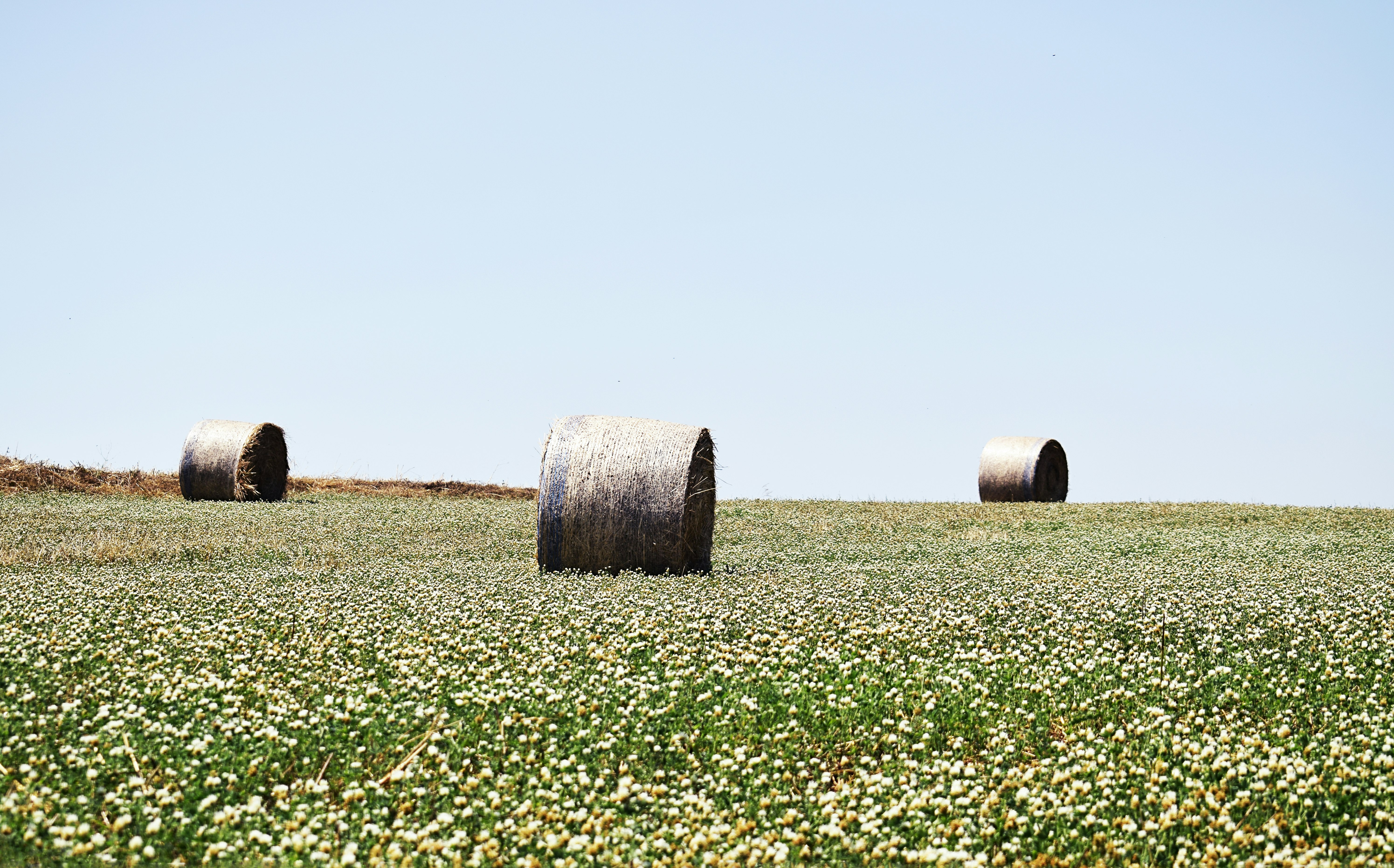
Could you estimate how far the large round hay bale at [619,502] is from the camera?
14.8 metres

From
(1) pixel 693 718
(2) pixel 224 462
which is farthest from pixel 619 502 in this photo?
(2) pixel 224 462

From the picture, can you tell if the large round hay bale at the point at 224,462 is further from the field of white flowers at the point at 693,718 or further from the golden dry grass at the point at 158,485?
the field of white flowers at the point at 693,718

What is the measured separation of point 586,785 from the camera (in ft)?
22.9

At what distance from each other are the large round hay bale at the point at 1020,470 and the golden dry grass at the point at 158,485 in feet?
51.2

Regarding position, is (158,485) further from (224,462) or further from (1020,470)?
(1020,470)

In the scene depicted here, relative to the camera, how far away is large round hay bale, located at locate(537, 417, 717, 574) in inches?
581

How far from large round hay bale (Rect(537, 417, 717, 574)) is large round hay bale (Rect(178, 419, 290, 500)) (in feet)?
52.2

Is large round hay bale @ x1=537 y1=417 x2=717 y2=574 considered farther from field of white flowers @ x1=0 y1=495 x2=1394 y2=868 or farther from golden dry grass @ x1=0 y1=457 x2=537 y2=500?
golden dry grass @ x1=0 y1=457 x2=537 y2=500

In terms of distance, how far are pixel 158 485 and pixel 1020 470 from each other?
87.9 ft

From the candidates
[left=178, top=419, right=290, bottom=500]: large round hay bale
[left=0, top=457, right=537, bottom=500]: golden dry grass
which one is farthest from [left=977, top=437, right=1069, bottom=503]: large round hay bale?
[left=178, top=419, right=290, bottom=500]: large round hay bale

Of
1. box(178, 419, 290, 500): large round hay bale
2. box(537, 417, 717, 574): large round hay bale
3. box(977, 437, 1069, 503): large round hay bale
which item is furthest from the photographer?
box(977, 437, 1069, 503): large round hay bale

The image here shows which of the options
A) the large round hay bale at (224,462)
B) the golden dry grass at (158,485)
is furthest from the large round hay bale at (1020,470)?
the large round hay bale at (224,462)

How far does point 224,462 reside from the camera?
90.8 feet

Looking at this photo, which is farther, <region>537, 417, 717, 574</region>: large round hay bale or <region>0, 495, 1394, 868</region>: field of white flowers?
<region>537, 417, 717, 574</region>: large round hay bale
